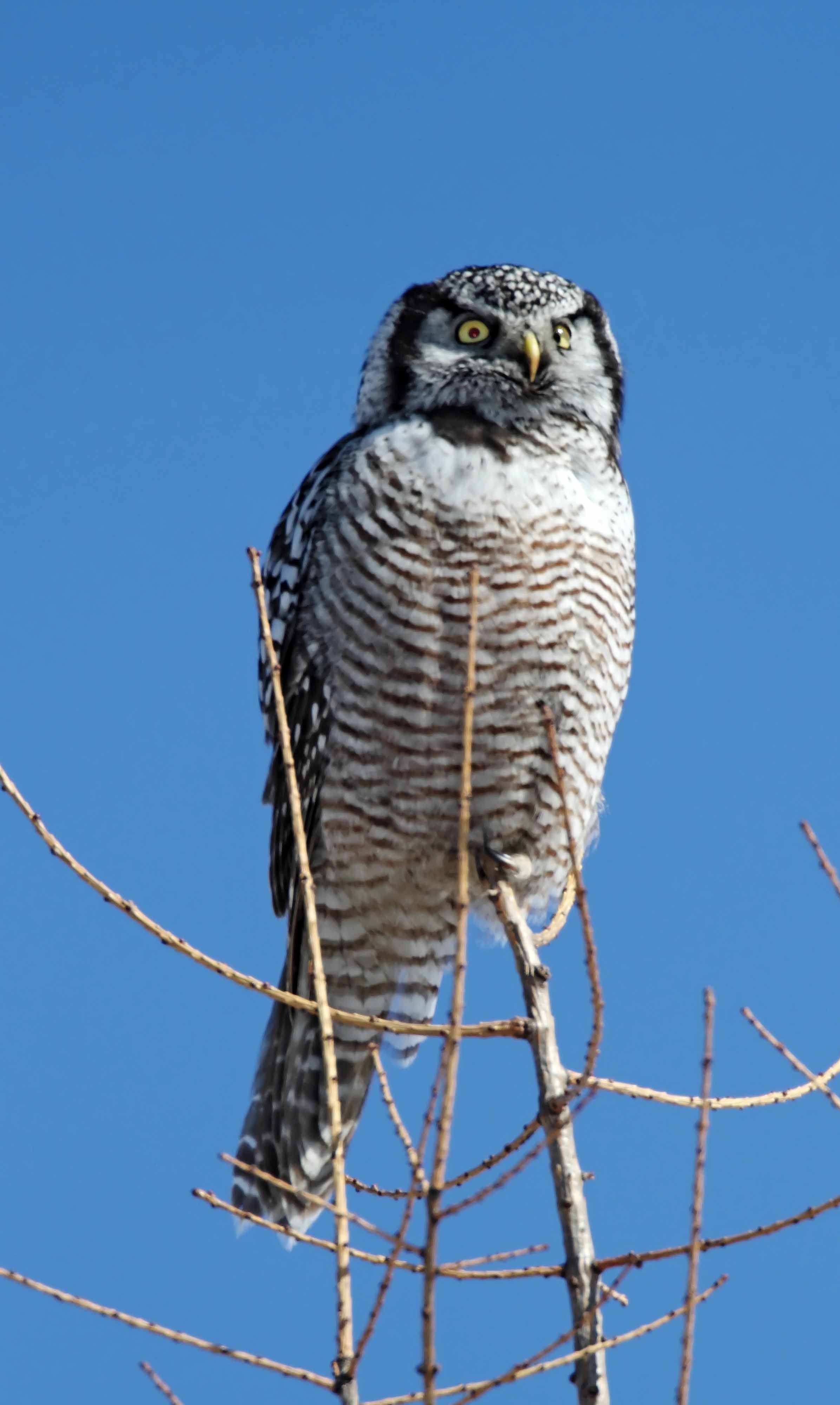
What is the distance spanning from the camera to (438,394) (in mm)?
4746

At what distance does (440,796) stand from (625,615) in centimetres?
85

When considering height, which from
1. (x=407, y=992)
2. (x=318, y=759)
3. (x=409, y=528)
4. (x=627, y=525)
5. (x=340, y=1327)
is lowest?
(x=340, y=1327)

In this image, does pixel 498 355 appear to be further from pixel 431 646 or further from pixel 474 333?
pixel 431 646

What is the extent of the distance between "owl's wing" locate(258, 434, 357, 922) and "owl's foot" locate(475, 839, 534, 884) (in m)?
0.54

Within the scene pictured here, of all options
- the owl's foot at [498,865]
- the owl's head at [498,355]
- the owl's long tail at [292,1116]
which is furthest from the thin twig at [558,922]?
the owl's head at [498,355]

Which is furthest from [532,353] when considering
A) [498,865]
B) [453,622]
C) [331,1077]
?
[331,1077]

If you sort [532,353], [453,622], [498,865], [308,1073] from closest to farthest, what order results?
[453,622] → [532,353] → [498,865] → [308,1073]

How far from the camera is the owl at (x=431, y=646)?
445 cm

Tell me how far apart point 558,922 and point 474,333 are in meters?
1.91

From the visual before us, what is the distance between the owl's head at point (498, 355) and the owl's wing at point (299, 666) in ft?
0.98

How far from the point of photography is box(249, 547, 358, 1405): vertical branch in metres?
2.42

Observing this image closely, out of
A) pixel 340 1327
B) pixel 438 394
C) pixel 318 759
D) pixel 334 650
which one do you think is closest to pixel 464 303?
pixel 438 394

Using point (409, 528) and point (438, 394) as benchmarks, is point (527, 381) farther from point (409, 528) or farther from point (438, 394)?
point (409, 528)

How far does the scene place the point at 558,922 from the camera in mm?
4473
